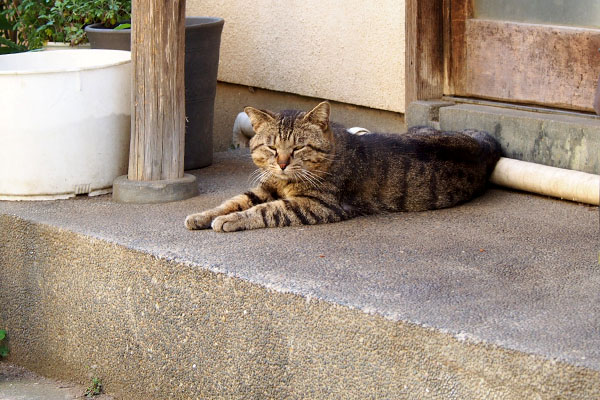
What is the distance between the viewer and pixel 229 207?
3717 millimetres

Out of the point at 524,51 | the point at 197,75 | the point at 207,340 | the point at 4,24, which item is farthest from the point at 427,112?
the point at 4,24

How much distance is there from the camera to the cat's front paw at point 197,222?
3543 millimetres

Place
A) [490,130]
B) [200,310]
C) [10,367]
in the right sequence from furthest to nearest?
[490,130]
[10,367]
[200,310]

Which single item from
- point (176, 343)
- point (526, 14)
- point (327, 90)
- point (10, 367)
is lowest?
point (10, 367)

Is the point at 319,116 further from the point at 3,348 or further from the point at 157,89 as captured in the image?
the point at 3,348

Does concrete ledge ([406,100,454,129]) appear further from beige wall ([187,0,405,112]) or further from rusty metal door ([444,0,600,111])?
beige wall ([187,0,405,112])

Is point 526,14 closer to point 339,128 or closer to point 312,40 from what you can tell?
point 339,128

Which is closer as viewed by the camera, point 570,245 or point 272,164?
point 570,245

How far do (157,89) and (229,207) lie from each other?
68 centimetres

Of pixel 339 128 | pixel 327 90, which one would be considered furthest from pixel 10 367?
pixel 327 90

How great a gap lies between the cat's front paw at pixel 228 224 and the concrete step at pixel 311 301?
0.27 ft

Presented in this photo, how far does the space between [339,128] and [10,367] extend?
191cm

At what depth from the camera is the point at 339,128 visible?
400 centimetres

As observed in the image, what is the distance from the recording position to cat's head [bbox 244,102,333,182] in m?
3.69
